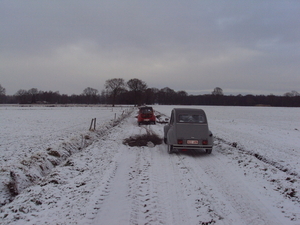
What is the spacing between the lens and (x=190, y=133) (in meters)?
9.43

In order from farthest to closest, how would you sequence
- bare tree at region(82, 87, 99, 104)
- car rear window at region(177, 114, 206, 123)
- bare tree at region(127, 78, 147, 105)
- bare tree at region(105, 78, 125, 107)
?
bare tree at region(82, 87, 99, 104), bare tree at region(127, 78, 147, 105), bare tree at region(105, 78, 125, 107), car rear window at region(177, 114, 206, 123)

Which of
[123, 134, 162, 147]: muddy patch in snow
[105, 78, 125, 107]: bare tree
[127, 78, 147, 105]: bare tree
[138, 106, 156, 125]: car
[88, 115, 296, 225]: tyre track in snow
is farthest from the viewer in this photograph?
[127, 78, 147, 105]: bare tree

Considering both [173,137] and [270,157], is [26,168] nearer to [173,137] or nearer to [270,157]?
[173,137]

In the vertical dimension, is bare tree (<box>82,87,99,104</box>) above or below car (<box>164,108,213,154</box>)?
above

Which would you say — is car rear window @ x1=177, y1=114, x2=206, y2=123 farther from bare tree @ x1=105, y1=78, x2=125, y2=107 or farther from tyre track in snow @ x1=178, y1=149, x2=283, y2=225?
bare tree @ x1=105, y1=78, x2=125, y2=107

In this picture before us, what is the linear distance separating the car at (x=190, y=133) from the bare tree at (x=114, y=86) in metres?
91.6

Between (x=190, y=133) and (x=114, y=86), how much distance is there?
95.1m

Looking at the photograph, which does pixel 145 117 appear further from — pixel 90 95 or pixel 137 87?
pixel 90 95

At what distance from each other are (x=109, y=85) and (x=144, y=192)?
3904 inches

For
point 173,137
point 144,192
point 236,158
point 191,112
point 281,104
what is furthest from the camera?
point 281,104

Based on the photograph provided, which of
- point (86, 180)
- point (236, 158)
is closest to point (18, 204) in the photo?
point (86, 180)

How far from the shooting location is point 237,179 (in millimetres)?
6336

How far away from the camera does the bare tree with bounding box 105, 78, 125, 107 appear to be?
100 m

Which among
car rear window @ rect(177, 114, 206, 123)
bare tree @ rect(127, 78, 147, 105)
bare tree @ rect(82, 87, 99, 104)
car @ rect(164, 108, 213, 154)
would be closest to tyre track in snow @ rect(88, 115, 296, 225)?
car @ rect(164, 108, 213, 154)
